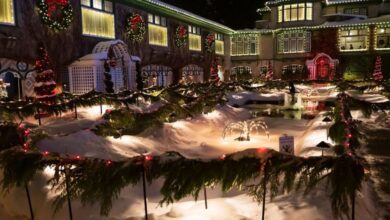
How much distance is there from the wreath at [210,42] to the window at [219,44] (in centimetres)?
258

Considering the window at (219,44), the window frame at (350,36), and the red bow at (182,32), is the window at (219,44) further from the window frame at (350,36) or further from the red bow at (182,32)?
the window frame at (350,36)

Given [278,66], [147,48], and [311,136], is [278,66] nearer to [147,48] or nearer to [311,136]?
[147,48]

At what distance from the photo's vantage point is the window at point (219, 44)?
134ft

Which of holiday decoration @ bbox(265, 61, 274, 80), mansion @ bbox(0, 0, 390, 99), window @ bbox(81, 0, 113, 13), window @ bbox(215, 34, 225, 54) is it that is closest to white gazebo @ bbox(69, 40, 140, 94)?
mansion @ bbox(0, 0, 390, 99)

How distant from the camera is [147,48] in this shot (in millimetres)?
26859

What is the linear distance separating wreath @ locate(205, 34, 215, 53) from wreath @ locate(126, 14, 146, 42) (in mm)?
12245

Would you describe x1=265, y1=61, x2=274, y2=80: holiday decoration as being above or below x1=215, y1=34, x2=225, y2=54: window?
below

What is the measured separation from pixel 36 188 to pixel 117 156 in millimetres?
2773

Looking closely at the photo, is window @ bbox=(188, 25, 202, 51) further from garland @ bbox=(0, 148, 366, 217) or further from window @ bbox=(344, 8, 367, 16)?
garland @ bbox=(0, 148, 366, 217)

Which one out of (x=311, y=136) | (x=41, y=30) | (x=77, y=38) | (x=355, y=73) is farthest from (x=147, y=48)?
(x=355, y=73)

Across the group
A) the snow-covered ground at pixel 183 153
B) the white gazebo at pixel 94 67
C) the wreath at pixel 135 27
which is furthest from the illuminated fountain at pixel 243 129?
the wreath at pixel 135 27

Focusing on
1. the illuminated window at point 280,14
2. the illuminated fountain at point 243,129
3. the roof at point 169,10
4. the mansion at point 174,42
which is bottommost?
the illuminated fountain at point 243,129

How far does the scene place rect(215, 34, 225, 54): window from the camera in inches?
1613

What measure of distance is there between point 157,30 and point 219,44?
48.2 feet
